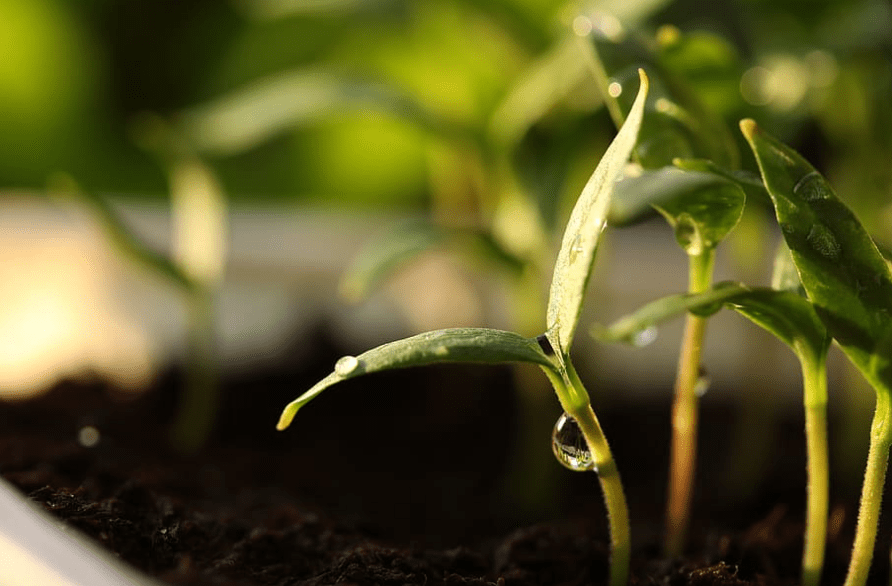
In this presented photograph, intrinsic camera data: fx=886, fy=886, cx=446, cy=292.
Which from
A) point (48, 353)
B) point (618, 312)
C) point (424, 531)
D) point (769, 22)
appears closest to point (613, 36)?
point (424, 531)

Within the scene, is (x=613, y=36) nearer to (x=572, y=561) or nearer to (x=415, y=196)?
(x=572, y=561)

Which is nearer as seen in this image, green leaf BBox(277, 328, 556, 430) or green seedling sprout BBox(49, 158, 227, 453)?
green leaf BBox(277, 328, 556, 430)

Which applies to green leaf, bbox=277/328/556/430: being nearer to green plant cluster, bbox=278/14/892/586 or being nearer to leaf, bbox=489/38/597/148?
green plant cluster, bbox=278/14/892/586

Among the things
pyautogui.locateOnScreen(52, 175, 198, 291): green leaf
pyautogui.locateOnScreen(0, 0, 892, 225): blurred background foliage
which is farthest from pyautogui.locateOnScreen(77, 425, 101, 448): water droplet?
pyautogui.locateOnScreen(0, 0, 892, 225): blurred background foliage

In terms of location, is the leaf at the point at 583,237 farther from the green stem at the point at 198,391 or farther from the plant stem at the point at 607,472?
the green stem at the point at 198,391

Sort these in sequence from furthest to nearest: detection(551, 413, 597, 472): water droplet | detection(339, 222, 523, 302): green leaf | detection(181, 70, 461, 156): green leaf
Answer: detection(181, 70, 461, 156): green leaf < detection(339, 222, 523, 302): green leaf < detection(551, 413, 597, 472): water droplet

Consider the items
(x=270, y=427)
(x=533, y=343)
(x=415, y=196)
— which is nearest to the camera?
(x=533, y=343)

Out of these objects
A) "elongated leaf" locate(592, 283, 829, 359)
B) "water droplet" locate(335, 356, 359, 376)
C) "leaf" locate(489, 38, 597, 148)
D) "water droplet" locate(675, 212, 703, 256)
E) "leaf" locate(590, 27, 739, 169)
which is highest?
"leaf" locate(489, 38, 597, 148)

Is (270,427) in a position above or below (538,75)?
below
